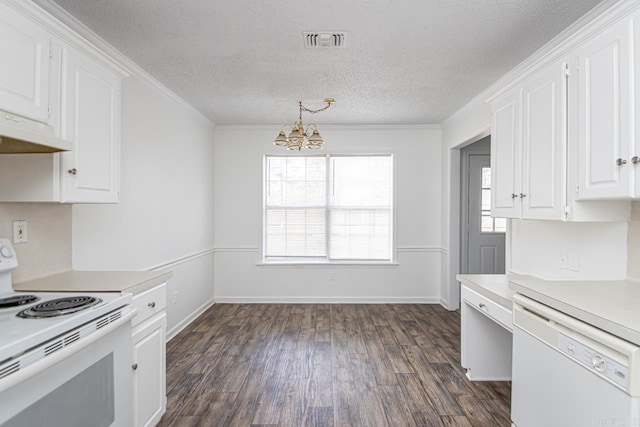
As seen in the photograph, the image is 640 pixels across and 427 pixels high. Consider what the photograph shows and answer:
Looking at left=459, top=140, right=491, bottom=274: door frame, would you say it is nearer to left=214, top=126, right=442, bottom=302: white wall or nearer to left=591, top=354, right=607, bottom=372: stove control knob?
left=214, top=126, right=442, bottom=302: white wall

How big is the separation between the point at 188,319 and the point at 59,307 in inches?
109

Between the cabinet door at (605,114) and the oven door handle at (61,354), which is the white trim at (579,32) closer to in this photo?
the cabinet door at (605,114)

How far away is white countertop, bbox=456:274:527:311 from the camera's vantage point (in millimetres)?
2125

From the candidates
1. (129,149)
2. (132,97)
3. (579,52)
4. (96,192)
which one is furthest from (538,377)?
(132,97)

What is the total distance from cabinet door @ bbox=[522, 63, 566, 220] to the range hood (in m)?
2.58

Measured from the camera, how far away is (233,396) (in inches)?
95.0

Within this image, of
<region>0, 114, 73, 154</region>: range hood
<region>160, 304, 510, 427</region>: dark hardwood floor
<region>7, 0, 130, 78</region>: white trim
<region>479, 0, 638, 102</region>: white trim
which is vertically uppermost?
<region>479, 0, 638, 102</region>: white trim

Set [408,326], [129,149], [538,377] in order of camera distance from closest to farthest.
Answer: [538,377] → [129,149] → [408,326]

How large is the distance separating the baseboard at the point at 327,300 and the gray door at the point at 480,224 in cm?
84

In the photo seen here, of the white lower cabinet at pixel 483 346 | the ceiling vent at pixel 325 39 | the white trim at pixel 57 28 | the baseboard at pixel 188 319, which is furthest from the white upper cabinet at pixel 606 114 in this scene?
the baseboard at pixel 188 319

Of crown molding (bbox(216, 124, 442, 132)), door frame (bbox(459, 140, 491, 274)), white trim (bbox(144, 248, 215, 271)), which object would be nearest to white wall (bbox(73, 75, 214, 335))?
white trim (bbox(144, 248, 215, 271))

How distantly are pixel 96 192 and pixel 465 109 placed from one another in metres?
3.82

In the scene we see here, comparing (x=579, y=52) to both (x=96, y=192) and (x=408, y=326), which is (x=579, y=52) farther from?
(x=408, y=326)

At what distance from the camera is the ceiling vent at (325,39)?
88.8 inches
